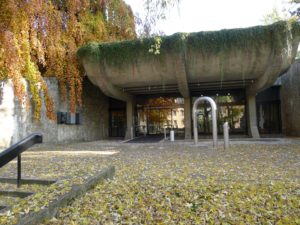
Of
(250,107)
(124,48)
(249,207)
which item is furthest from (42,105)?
(250,107)

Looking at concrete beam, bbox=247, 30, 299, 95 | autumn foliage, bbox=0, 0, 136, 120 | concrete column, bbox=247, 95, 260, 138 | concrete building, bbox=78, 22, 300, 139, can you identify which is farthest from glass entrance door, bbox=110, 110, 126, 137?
concrete beam, bbox=247, 30, 299, 95

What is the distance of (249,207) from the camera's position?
3199 millimetres

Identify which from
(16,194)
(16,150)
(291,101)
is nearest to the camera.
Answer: (16,150)

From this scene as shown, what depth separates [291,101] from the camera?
14992 millimetres

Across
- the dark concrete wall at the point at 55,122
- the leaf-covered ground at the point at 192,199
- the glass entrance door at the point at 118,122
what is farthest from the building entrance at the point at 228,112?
the leaf-covered ground at the point at 192,199

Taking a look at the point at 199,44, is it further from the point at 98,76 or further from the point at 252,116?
the point at 252,116

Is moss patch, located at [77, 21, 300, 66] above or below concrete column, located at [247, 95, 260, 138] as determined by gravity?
above

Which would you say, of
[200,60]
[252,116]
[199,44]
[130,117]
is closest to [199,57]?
[200,60]

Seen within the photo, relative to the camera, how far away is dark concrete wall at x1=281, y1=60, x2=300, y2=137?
46.4ft

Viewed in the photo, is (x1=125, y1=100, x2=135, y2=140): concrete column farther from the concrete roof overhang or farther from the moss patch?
the moss patch

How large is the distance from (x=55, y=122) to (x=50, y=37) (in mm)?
3741

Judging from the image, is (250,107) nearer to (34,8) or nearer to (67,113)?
(67,113)

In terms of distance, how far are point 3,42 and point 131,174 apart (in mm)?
6412

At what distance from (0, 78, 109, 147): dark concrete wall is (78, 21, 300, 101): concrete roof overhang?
6.68 ft
